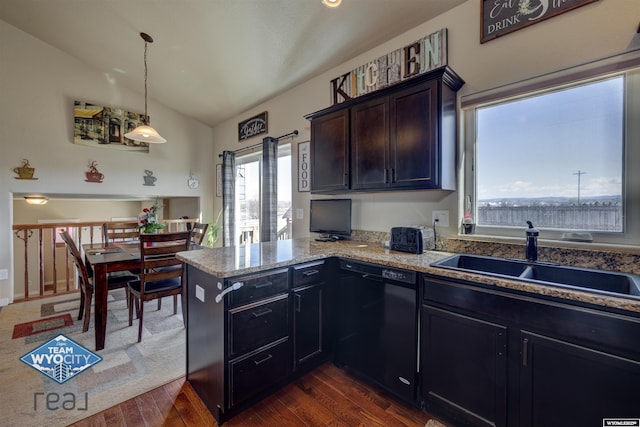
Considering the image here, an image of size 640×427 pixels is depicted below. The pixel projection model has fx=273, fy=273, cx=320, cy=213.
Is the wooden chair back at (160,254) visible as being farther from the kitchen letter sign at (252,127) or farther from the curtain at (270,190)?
the kitchen letter sign at (252,127)

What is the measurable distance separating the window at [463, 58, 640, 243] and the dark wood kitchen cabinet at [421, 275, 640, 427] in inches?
31.6

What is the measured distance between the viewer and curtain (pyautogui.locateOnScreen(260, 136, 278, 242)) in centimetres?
356

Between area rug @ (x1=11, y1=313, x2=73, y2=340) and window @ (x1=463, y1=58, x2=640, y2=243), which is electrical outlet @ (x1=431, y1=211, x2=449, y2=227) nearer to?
window @ (x1=463, y1=58, x2=640, y2=243)

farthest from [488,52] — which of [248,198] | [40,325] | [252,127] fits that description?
[40,325]

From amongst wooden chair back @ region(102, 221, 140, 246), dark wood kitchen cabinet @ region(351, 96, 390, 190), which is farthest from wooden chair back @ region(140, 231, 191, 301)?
dark wood kitchen cabinet @ region(351, 96, 390, 190)

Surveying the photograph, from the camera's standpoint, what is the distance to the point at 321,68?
9.97 feet

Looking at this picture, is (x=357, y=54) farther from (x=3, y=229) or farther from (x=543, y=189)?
(x=3, y=229)

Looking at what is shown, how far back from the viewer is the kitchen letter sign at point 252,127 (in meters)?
3.99

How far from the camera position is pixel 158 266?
8.02ft

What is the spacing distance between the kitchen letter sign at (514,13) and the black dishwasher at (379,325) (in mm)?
1810

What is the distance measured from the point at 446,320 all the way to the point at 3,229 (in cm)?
515

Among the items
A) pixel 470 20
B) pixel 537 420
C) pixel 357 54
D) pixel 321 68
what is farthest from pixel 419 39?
pixel 537 420

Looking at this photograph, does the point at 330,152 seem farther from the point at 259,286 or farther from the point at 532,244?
the point at 532,244

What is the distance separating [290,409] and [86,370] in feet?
5.39
